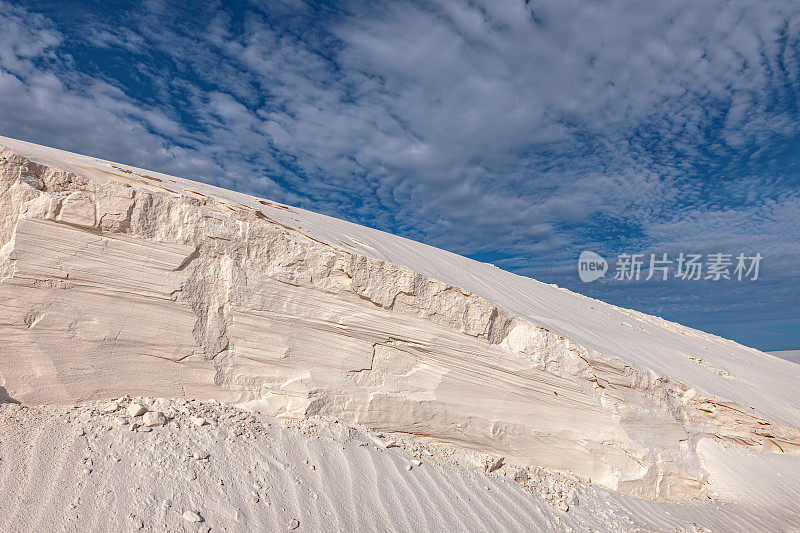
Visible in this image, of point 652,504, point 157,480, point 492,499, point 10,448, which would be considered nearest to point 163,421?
point 157,480

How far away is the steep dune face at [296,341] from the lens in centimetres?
310

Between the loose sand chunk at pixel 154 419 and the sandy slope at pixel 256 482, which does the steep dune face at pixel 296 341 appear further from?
the loose sand chunk at pixel 154 419

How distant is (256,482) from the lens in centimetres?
282

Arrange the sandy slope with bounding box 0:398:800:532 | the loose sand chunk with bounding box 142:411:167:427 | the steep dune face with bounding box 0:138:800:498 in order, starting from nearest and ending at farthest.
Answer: the sandy slope with bounding box 0:398:800:532, the loose sand chunk with bounding box 142:411:167:427, the steep dune face with bounding box 0:138:800:498

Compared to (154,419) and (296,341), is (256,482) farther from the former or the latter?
(296,341)

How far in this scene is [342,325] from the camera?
3873mm

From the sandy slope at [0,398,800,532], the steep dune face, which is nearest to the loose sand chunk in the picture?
the sandy slope at [0,398,800,532]

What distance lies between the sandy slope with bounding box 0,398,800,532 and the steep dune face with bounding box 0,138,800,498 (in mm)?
222

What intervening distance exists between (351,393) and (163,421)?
60.3 inches

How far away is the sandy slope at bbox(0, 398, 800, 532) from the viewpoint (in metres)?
2.38

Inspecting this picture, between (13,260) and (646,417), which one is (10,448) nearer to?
(13,260)

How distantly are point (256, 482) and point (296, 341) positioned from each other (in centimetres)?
123

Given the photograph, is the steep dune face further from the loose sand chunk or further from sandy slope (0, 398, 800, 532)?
the loose sand chunk

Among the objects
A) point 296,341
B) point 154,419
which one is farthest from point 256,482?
point 296,341
